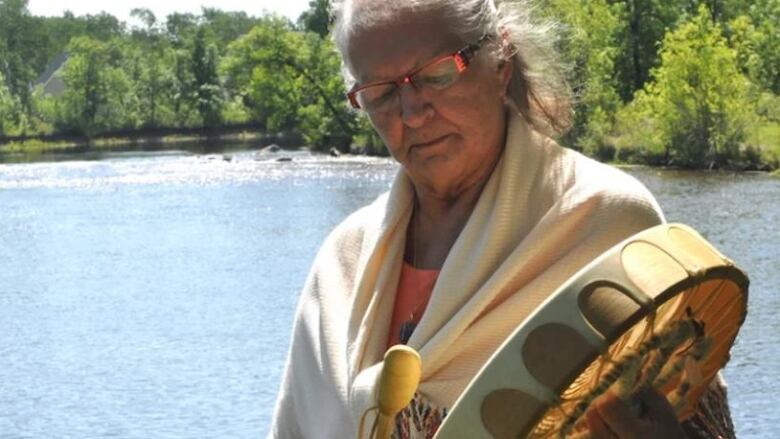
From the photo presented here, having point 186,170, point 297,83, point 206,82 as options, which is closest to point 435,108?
point 186,170

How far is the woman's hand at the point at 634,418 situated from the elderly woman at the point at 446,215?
0.34 meters

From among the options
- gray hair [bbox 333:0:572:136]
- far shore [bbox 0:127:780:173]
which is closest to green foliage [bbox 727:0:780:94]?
far shore [bbox 0:127:780:173]

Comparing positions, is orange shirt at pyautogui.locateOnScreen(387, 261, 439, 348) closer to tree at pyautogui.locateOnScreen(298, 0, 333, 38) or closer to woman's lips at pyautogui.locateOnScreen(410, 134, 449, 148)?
woman's lips at pyautogui.locateOnScreen(410, 134, 449, 148)

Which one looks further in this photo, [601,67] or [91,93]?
[91,93]

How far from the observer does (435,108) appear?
2521 mm

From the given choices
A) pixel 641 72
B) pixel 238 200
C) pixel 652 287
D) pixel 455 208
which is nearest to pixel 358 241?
pixel 455 208

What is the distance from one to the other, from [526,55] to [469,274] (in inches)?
15.3

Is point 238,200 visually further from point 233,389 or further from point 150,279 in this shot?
point 233,389

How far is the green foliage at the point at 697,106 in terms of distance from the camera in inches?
1742

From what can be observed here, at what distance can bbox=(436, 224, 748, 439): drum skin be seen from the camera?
193 cm

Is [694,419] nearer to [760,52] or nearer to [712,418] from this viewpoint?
[712,418]

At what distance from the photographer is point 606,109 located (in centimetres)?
5247

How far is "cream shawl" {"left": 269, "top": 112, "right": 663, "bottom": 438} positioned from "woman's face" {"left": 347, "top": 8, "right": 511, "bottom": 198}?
0.14 feet

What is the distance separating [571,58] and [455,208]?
40 centimetres
